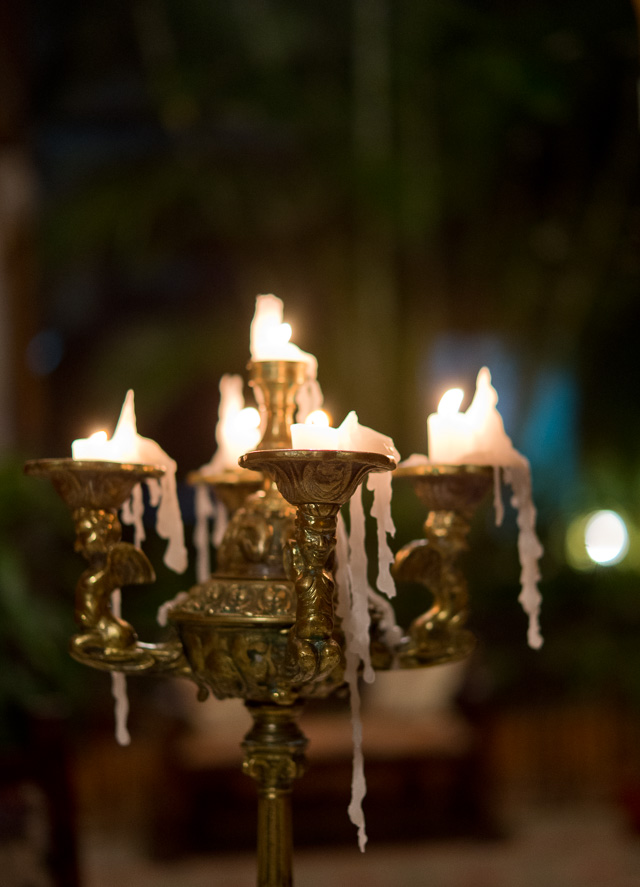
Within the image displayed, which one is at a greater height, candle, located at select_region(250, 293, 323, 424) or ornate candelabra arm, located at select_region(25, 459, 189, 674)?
candle, located at select_region(250, 293, 323, 424)

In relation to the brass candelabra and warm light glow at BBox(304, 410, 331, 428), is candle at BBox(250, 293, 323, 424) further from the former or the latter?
warm light glow at BBox(304, 410, 331, 428)

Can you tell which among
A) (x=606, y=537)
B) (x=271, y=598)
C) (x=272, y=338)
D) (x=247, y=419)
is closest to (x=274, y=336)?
(x=272, y=338)

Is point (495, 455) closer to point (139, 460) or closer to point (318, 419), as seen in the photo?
point (318, 419)

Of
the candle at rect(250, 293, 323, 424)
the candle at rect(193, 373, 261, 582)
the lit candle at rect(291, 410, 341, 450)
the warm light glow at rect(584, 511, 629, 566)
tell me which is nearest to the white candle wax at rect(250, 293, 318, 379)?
the candle at rect(250, 293, 323, 424)

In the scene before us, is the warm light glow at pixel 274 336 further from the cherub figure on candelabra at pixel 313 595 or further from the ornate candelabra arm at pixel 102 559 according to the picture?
the cherub figure on candelabra at pixel 313 595

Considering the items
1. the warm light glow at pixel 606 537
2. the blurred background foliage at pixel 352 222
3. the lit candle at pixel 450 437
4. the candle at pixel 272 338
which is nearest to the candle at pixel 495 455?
the lit candle at pixel 450 437

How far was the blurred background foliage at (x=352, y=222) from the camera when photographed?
5.54 meters

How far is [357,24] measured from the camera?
19.1 feet

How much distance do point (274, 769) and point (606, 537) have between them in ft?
14.1

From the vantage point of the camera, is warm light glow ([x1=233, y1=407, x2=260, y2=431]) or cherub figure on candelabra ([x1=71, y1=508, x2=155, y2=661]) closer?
cherub figure on candelabra ([x1=71, y1=508, x2=155, y2=661])

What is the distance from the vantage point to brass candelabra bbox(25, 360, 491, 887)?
0.91 metres

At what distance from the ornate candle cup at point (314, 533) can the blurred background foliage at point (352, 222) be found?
451cm

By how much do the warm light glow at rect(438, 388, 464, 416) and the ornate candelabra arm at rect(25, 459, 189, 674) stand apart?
0.33 m

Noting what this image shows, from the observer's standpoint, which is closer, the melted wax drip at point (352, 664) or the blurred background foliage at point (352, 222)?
the melted wax drip at point (352, 664)
